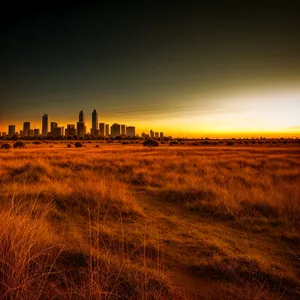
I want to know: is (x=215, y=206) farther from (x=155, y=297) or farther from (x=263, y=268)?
(x=155, y=297)

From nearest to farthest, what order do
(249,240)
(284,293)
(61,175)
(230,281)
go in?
(284,293) < (230,281) < (249,240) < (61,175)

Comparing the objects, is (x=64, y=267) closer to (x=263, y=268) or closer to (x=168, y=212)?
(x=263, y=268)

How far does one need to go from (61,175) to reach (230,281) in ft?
34.9

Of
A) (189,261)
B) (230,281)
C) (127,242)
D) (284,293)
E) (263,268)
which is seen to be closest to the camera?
(284,293)

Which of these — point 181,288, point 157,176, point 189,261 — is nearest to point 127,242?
point 189,261

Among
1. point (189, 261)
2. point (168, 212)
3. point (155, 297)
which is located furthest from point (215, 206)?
point (155, 297)

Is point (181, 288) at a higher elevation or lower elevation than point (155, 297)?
lower

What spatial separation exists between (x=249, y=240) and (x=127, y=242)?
8.45ft

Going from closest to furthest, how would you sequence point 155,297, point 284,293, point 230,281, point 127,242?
point 155,297 < point 284,293 < point 230,281 < point 127,242

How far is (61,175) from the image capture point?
12.1 meters

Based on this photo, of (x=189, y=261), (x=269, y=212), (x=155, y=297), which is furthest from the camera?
(x=269, y=212)

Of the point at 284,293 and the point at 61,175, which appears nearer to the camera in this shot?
the point at 284,293

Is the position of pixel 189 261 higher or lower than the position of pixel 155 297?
lower

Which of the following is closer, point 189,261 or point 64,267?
point 64,267
